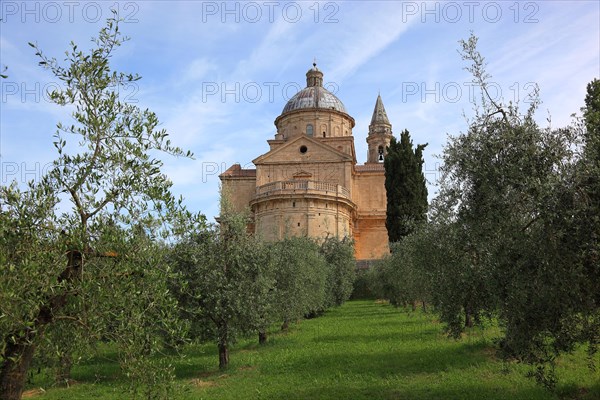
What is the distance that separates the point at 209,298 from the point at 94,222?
26.2ft

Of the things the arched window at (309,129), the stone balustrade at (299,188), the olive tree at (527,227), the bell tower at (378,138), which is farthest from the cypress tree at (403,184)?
the olive tree at (527,227)

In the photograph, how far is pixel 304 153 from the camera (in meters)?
47.2

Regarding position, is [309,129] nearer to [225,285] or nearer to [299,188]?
[299,188]

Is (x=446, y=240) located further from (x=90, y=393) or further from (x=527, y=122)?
(x=90, y=393)

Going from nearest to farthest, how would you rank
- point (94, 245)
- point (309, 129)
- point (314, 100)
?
point (94, 245) < point (309, 129) < point (314, 100)

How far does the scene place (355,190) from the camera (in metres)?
50.0

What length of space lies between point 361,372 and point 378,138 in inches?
1860

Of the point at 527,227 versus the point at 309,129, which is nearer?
the point at 527,227

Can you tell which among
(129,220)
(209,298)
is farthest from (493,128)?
(209,298)

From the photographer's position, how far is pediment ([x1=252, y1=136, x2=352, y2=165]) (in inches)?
1854

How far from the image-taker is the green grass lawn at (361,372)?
11.4 m

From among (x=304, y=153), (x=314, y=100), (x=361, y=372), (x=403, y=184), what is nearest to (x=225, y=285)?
(x=361, y=372)

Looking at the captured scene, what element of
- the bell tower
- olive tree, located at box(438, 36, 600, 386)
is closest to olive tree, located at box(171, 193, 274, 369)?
olive tree, located at box(438, 36, 600, 386)

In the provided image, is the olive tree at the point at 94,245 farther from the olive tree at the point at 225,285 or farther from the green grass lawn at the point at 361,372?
the olive tree at the point at 225,285
